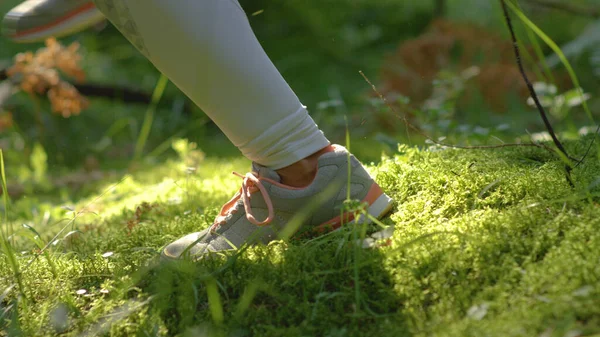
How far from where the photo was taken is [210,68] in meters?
1.49

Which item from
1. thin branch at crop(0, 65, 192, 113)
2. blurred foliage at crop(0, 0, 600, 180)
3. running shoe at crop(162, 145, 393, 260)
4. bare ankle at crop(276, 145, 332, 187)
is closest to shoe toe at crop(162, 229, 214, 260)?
running shoe at crop(162, 145, 393, 260)

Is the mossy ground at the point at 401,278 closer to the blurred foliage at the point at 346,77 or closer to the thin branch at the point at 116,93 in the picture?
the blurred foliage at the point at 346,77

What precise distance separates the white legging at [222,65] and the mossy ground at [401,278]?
0.32 metres

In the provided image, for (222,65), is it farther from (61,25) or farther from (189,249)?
(61,25)

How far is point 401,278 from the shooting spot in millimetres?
1310

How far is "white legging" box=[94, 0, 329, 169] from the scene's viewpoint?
1.46 m

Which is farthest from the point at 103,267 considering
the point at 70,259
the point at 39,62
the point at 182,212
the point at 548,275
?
the point at 39,62

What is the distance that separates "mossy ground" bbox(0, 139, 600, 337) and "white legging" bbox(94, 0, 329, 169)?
315 millimetres

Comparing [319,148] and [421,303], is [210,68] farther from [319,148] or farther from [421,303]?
[421,303]

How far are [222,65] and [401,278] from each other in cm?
70

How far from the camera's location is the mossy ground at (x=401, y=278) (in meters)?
1.16

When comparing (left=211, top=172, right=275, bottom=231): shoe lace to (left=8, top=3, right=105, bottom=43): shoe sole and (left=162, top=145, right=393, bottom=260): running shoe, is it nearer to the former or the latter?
(left=162, top=145, right=393, bottom=260): running shoe

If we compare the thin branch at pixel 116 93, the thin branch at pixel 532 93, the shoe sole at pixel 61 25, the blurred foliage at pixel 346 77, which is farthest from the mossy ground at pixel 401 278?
the thin branch at pixel 116 93

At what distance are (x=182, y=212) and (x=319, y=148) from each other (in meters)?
0.87
